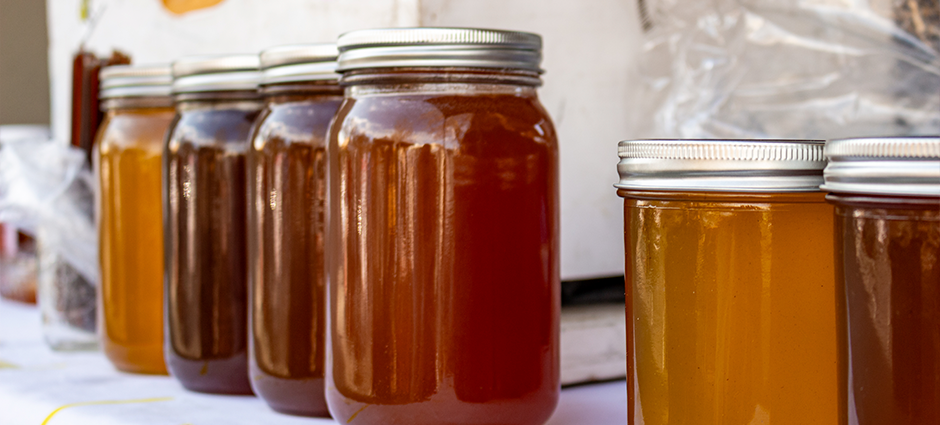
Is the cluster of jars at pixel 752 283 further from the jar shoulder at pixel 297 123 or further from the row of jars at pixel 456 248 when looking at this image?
the jar shoulder at pixel 297 123

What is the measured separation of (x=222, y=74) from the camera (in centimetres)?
85

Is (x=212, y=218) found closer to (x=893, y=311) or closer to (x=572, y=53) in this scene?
(x=572, y=53)

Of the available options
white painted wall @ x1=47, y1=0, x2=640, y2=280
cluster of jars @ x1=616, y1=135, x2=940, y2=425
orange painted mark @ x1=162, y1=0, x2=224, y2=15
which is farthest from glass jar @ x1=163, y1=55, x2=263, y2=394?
cluster of jars @ x1=616, y1=135, x2=940, y2=425

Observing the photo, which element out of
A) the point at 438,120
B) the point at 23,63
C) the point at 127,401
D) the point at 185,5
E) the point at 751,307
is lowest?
the point at 127,401

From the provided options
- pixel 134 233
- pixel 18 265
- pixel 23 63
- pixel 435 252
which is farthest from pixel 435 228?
pixel 23 63

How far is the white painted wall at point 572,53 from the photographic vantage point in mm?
880

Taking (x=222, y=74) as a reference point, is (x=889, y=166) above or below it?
below

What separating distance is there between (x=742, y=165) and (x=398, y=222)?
9.3 inches

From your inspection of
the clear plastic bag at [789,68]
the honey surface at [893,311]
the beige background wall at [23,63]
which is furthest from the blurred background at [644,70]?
the beige background wall at [23,63]

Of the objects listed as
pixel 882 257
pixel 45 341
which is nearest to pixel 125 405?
pixel 45 341

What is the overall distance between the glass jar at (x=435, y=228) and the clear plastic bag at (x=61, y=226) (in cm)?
57

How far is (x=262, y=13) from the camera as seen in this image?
984mm

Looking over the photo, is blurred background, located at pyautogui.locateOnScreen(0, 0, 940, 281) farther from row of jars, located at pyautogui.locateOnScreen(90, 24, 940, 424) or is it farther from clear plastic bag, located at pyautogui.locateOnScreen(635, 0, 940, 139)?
row of jars, located at pyautogui.locateOnScreen(90, 24, 940, 424)

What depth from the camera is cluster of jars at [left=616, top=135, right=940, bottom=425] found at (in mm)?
465
